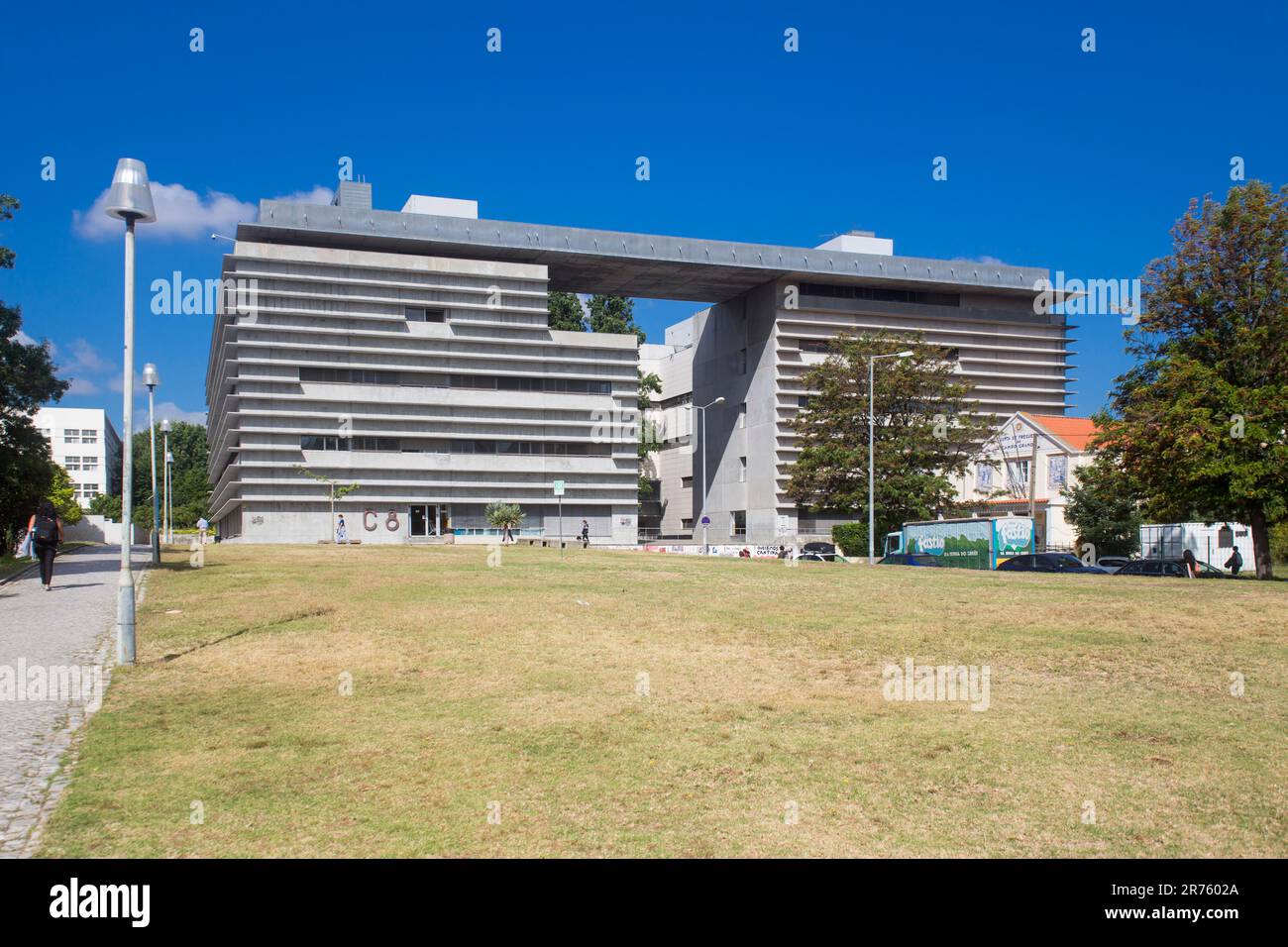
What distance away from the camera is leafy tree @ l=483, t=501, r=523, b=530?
256 feet

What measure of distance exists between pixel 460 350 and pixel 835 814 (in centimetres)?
8032

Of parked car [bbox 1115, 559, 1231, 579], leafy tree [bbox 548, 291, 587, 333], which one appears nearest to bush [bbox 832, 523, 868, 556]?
parked car [bbox 1115, 559, 1231, 579]

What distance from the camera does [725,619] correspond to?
15766mm

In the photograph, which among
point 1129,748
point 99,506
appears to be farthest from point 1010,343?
point 99,506

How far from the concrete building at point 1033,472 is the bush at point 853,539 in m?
7.69

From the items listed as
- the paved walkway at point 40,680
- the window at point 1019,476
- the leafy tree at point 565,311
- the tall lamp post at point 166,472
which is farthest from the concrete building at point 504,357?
the paved walkway at point 40,680

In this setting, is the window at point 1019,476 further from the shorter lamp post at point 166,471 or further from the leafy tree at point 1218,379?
the shorter lamp post at point 166,471

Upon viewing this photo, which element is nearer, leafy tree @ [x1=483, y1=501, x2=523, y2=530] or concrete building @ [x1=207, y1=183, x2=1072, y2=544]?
leafy tree @ [x1=483, y1=501, x2=523, y2=530]

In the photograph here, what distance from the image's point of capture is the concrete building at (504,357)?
79312 millimetres

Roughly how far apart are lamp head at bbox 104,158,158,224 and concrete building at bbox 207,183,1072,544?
2748 inches

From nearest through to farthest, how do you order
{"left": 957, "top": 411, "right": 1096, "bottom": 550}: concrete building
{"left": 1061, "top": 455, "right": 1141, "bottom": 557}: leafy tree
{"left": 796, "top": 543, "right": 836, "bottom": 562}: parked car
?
{"left": 1061, "top": 455, "right": 1141, "bottom": 557}: leafy tree
{"left": 957, "top": 411, "right": 1096, "bottom": 550}: concrete building
{"left": 796, "top": 543, "right": 836, "bottom": 562}: parked car

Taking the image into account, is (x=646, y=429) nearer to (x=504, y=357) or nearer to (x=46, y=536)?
(x=504, y=357)

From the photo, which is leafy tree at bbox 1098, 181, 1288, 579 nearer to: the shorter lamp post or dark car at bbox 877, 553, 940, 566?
dark car at bbox 877, 553, 940, 566
